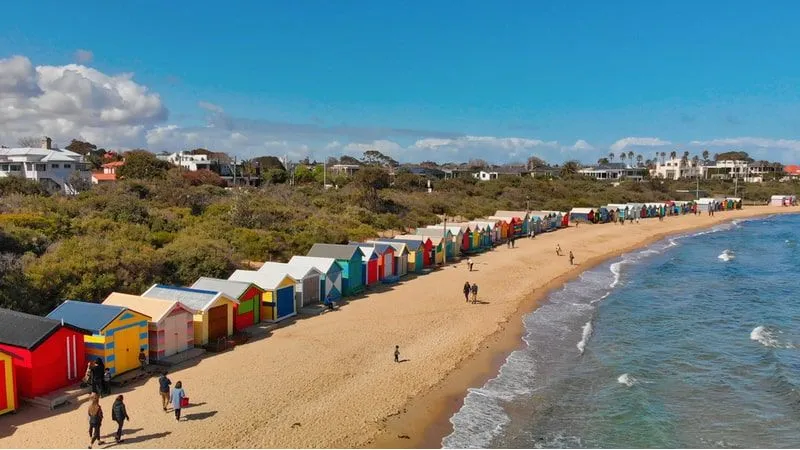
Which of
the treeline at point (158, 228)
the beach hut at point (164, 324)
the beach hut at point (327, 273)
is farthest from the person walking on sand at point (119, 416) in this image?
the beach hut at point (327, 273)

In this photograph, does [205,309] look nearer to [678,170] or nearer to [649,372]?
[649,372]

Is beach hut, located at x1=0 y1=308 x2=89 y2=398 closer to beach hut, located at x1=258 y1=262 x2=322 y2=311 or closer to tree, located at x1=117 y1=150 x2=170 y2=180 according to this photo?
beach hut, located at x1=258 y1=262 x2=322 y2=311

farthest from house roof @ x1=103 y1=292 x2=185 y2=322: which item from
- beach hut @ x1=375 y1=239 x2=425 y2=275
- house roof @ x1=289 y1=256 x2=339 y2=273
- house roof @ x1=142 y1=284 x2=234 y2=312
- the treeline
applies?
beach hut @ x1=375 y1=239 x2=425 y2=275

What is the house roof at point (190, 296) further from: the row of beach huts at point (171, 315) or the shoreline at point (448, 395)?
the shoreline at point (448, 395)

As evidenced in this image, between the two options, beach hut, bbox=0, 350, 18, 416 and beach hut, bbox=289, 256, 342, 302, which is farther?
beach hut, bbox=289, 256, 342, 302

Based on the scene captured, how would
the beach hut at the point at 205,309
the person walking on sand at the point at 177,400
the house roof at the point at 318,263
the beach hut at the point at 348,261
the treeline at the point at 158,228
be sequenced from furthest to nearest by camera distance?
the beach hut at the point at 348,261
the house roof at the point at 318,263
the treeline at the point at 158,228
the beach hut at the point at 205,309
the person walking on sand at the point at 177,400

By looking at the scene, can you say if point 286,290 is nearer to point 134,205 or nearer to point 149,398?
point 149,398

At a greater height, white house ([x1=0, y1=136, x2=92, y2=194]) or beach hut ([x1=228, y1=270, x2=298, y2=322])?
white house ([x1=0, y1=136, x2=92, y2=194])

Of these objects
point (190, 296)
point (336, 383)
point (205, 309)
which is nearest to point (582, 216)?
point (190, 296)

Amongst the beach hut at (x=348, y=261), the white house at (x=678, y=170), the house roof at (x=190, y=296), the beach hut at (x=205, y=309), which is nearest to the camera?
the beach hut at (x=205, y=309)
